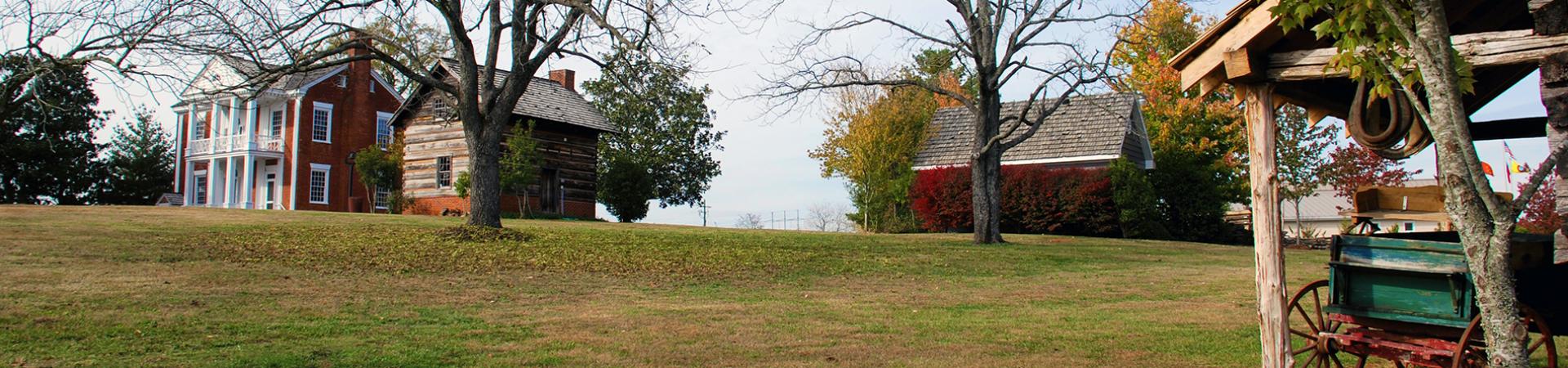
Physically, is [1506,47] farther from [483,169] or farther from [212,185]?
[212,185]

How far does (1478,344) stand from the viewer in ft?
22.3

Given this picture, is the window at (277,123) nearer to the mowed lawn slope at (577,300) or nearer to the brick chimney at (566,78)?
the brick chimney at (566,78)

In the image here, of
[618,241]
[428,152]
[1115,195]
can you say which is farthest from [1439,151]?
[428,152]

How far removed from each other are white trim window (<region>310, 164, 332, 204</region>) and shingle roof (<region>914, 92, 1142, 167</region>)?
23430mm

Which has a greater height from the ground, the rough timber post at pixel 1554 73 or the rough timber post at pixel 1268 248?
the rough timber post at pixel 1554 73

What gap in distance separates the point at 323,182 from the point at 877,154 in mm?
22704

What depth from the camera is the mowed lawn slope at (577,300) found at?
888 cm

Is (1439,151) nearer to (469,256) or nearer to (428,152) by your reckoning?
(469,256)

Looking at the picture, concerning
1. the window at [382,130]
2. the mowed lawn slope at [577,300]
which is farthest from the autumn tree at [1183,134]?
the window at [382,130]

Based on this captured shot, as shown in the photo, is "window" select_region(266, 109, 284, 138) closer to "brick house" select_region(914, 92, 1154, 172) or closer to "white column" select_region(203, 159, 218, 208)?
"white column" select_region(203, 159, 218, 208)

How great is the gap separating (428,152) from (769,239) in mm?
18007

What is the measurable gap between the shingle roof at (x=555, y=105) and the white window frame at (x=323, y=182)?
10926 mm

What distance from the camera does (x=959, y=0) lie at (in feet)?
74.7

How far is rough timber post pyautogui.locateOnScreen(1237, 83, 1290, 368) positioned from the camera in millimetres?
7305
